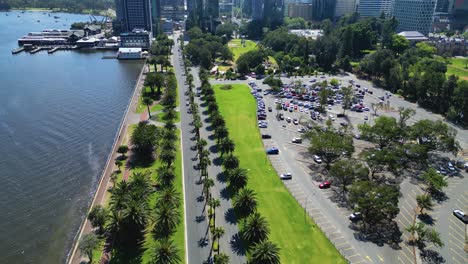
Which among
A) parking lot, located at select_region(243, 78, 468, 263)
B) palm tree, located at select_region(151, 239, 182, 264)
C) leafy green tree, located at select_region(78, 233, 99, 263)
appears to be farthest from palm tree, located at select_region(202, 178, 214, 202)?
leafy green tree, located at select_region(78, 233, 99, 263)

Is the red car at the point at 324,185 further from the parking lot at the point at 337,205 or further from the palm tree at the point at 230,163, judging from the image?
the palm tree at the point at 230,163

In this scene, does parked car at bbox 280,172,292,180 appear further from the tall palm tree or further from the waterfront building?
the waterfront building

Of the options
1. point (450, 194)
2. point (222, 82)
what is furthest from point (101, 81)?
point (450, 194)

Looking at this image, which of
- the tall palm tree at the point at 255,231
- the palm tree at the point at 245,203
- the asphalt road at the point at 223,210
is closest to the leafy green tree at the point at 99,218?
the asphalt road at the point at 223,210

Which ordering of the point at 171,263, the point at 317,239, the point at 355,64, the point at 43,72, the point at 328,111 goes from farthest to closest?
the point at 355,64 < the point at 43,72 < the point at 328,111 < the point at 317,239 < the point at 171,263

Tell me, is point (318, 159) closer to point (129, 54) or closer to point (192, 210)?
point (192, 210)

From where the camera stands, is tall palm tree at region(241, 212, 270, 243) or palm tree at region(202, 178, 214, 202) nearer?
tall palm tree at region(241, 212, 270, 243)

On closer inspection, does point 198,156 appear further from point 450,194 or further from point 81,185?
point 450,194
